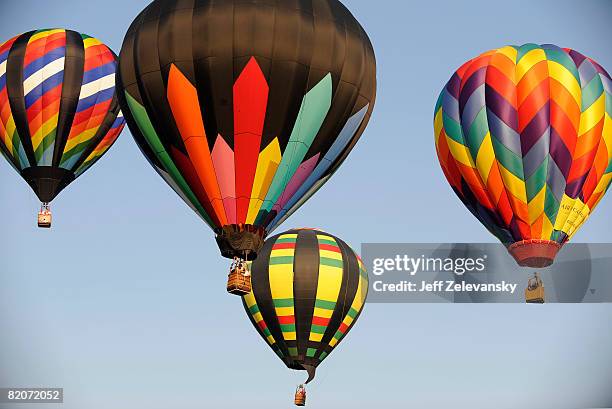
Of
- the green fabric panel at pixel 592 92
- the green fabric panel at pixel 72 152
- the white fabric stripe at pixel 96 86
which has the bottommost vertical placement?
A: the green fabric panel at pixel 72 152

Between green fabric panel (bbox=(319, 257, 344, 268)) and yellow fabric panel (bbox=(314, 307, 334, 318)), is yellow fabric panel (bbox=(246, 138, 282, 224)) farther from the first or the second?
green fabric panel (bbox=(319, 257, 344, 268))

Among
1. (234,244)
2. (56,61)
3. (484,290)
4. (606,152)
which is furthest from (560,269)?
(234,244)

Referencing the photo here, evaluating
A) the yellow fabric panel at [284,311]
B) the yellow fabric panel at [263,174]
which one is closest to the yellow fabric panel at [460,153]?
the yellow fabric panel at [284,311]

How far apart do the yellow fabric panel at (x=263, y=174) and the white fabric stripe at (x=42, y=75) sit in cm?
869

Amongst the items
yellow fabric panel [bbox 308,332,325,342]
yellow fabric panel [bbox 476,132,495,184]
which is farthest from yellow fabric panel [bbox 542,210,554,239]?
yellow fabric panel [bbox 308,332,325,342]

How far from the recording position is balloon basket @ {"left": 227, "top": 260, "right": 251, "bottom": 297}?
2255cm

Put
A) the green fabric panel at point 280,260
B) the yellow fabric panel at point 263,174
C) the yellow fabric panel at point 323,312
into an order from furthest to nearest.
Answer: the green fabric panel at point 280,260, the yellow fabric panel at point 323,312, the yellow fabric panel at point 263,174

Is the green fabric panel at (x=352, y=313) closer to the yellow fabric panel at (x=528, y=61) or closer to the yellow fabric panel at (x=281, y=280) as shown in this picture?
the yellow fabric panel at (x=281, y=280)

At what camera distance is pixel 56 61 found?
3027 centimetres

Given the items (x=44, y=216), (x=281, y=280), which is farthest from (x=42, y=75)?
(x=281, y=280)

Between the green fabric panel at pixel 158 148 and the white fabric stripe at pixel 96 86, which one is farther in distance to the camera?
the white fabric stripe at pixel 96 86

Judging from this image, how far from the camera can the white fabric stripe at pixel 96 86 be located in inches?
1193

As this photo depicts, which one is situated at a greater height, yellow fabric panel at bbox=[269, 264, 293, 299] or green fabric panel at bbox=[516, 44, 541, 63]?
green fabric panel at bbox=[516, 44, 541, 63]

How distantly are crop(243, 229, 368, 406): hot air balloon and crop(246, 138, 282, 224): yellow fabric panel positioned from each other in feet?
24.1
